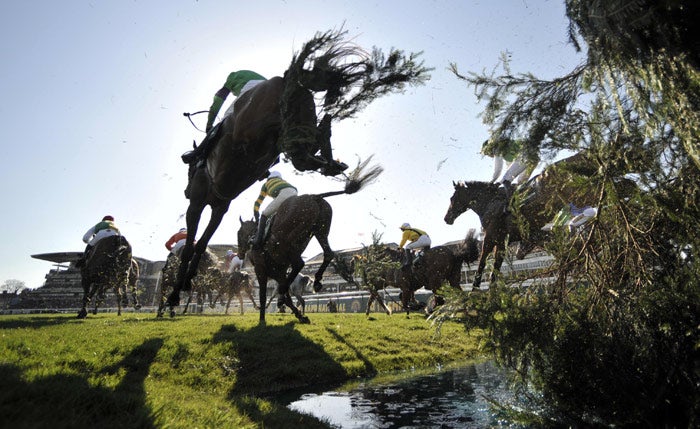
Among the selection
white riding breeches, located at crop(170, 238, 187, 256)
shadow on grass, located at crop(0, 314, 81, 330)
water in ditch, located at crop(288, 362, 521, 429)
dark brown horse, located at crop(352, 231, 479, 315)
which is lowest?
water in ditch, located at crop(288, 362, 521, 429)

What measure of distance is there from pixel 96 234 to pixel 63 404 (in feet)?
38.9

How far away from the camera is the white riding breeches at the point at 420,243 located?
47.6 feet

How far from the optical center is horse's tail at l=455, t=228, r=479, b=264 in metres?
12.6

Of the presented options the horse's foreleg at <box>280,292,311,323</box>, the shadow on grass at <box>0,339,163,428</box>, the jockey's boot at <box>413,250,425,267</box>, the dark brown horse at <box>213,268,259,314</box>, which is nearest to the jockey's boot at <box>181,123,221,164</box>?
the shadow on grass at <box>0,339,163,428</box>

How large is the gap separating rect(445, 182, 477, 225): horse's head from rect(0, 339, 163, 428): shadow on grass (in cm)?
1006

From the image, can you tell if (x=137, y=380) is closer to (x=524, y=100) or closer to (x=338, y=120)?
(x=338, y=120)

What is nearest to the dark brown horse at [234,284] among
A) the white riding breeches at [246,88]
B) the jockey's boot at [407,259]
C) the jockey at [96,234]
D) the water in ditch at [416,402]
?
the jockey at [96,234]

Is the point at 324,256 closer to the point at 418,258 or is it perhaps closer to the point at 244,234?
the point at 244,234

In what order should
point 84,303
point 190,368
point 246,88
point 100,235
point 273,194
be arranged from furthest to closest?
point 100,235 → point 84,303 → point 273,194 → point 246,88 → point 190,368

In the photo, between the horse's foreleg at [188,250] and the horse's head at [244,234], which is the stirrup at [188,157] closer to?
the horse's foreleg at [188,250]

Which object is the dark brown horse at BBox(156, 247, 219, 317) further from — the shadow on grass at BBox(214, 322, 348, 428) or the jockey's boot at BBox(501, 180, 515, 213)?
the jockey's boot at BBox(501, 180, 515, 213)

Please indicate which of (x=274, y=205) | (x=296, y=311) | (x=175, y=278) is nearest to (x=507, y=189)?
(x=274, y=205)

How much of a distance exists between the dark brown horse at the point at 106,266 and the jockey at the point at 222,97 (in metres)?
7.73

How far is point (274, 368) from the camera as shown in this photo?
5.04 metres
